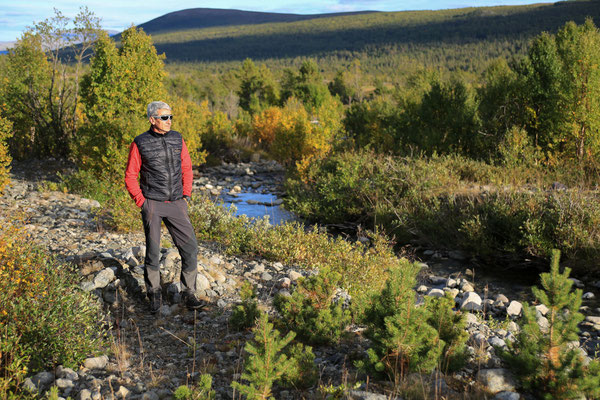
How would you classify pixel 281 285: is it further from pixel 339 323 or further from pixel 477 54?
pixel 477 54

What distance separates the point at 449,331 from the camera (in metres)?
3.63

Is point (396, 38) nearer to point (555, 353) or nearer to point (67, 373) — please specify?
point (555, 353)

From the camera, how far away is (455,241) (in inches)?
371

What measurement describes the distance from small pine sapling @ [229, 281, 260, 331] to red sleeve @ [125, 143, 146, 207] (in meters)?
1.36

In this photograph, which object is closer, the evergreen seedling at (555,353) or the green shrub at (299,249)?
the evergreen seedling at (555,353)

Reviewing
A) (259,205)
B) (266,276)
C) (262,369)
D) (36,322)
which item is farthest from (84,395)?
(259,205)

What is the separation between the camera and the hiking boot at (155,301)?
197 inches

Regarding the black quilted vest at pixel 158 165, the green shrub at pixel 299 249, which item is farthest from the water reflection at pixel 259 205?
the black quilted vest at pixel 158 165

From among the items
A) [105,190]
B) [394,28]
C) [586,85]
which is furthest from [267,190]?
[394,28]

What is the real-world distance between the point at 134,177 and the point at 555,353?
3875mm

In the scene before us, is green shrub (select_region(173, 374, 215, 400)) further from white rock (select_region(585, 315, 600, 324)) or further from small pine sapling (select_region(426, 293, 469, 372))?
white rock (select_region(585, 315, 600, 324))

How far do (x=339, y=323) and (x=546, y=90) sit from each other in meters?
11.8

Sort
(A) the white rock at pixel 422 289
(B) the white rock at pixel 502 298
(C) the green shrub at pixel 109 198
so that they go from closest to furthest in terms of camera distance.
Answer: (B) the white rock at pixel 502 298 → (A) the white rock at pixel 422 289 → (C) the green shrub at pixel 109 198

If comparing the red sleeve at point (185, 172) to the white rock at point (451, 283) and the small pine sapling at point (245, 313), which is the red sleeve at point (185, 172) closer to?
the small pine sapling at point (245, 313)
